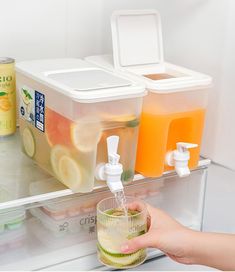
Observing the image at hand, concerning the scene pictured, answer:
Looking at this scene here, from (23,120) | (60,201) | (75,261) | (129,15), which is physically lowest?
(75,261)

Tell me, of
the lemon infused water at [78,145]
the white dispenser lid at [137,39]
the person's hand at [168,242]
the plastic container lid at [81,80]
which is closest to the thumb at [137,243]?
the person's hand at [168,242]

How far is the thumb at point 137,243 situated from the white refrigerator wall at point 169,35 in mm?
282

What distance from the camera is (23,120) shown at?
1064mm

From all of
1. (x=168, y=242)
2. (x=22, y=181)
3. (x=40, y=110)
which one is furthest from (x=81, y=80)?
(x=168, y=242)

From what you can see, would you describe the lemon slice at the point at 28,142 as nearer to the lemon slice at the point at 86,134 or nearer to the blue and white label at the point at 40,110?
the blue and white label at the point at 40,110

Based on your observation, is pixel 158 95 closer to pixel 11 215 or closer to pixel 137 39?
pixel 137 39

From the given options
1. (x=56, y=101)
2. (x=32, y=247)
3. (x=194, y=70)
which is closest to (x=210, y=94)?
(x=194, y=70)

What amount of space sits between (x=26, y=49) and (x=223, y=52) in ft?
1.56

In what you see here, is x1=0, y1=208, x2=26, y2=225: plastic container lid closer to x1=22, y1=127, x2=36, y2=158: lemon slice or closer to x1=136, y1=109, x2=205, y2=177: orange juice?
x1=22, y1=127, x2=36, y2=158: lemon slice

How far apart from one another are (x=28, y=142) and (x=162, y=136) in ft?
0.91

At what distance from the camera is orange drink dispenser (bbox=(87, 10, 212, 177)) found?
981 mm

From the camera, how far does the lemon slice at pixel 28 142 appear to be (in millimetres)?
1042

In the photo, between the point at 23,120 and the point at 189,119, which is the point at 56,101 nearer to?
the point at 23,120

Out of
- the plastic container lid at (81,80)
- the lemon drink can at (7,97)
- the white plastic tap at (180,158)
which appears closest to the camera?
the plastic container lid at (81,80)
